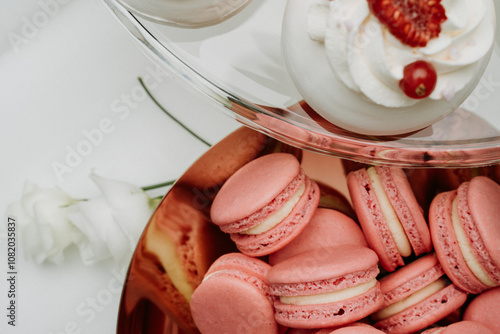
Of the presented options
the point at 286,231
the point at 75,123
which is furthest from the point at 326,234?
the point at 75,123

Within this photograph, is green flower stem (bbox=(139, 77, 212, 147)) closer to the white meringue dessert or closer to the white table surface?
the white table surface

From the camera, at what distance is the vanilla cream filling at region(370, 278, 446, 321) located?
753 millimetres

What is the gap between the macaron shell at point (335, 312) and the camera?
72 centimetres

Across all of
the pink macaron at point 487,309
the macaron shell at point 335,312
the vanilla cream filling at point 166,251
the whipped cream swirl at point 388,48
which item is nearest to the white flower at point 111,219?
the vanilla cream filling at point 166,251

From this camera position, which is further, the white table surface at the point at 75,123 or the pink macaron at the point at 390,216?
the white table surface at the point at 75,123

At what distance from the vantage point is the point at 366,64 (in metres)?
0.66

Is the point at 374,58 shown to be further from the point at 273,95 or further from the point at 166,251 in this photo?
the point at 166,251

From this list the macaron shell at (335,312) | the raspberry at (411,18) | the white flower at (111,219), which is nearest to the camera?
the raspberry at (411,18)

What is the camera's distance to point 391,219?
0.77 meters

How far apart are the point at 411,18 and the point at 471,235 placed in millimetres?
309

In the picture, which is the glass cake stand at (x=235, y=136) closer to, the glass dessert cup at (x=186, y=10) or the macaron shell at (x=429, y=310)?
the glass dessert cup at (x=186, y=10)

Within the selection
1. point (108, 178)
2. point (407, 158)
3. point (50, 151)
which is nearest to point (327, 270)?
point (407, 158)

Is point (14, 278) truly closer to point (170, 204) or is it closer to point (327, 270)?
point (170, 204)

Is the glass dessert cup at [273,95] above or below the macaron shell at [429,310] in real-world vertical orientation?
above
